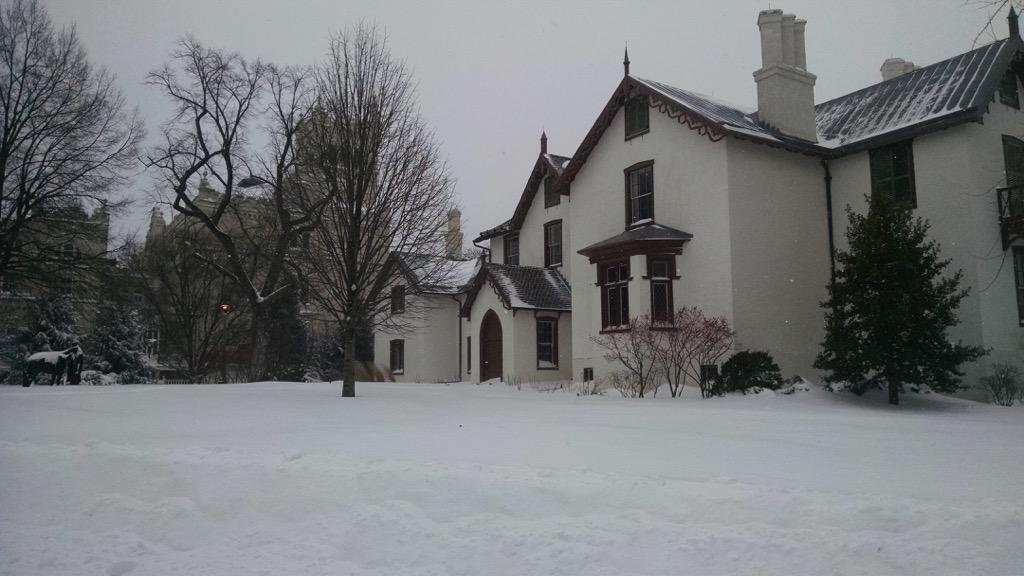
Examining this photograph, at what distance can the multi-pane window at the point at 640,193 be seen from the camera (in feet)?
73.4

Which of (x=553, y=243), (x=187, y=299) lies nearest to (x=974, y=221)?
(x=553, y=243)

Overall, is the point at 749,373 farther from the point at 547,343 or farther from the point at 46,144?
the point at 46,144

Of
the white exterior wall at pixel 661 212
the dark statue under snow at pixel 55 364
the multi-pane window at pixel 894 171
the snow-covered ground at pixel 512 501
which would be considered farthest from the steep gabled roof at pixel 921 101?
the dark statue under snow at pixel 55 364

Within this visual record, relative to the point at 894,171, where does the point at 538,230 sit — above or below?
above

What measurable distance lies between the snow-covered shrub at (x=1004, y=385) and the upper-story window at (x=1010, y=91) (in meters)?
7.60

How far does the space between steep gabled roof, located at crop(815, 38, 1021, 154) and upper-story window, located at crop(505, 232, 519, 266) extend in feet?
45.7

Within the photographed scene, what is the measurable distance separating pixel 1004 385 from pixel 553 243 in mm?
16855

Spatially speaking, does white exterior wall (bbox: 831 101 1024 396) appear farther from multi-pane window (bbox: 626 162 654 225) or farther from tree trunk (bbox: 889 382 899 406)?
multi-pane window (bbox: 626 162 654 225)

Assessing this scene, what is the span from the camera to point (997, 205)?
61.7 feet

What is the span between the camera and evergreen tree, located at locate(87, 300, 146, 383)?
33.0 meters

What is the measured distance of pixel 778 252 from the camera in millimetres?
20578

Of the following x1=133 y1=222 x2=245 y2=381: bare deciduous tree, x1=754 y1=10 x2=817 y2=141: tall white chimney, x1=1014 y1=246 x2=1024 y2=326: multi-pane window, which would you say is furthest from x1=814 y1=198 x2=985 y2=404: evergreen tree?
x1=133 y1=222 x2=245 y2=381: bare deciduous tree

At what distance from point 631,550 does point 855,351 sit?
1300cm

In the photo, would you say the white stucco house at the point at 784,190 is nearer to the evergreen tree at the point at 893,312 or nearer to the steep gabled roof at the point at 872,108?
the steep gabled roof at the point at 872,108
